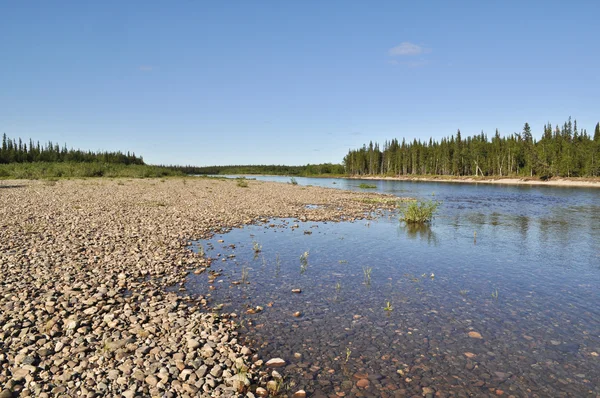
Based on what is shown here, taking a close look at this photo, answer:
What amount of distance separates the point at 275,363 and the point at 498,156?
150133 millimetres

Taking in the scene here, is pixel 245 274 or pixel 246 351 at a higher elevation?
pixel 245 274

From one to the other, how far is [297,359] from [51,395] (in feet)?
14.2

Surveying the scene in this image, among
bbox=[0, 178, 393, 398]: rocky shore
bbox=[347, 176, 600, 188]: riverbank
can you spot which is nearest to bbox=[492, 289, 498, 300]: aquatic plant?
bbox=[0, 178, 393, 398]: rocky shore

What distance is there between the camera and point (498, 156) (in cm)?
13562

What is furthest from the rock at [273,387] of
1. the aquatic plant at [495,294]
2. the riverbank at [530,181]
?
the riverbank at [530,181]

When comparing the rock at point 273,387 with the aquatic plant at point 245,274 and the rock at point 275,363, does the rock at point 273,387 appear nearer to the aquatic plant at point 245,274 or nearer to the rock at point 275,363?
the rock at point 275,363

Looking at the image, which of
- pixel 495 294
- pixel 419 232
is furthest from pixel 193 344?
pixel 419 232

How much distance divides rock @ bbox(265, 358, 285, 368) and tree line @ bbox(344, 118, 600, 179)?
5081 inches

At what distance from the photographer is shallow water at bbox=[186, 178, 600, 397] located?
7.05 metres

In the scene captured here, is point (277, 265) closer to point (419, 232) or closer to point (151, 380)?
point (151, 380)

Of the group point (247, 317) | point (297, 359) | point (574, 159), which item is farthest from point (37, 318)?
point (574, 159)

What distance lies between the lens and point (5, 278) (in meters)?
10.9

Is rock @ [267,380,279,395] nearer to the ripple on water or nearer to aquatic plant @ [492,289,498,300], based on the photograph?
the ripple on water

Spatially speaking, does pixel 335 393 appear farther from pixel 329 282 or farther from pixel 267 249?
pixel 267 249
